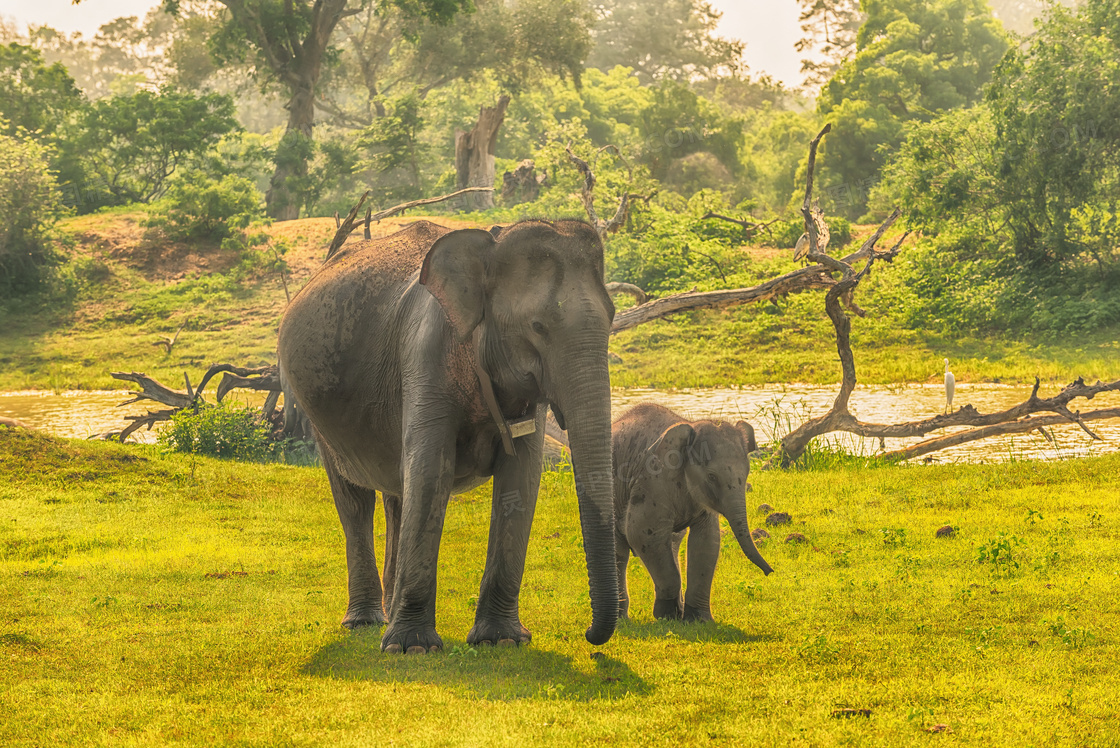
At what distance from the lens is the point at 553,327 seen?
6238 millimetres

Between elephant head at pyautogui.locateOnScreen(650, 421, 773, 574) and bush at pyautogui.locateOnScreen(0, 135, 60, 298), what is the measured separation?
88.6 ft

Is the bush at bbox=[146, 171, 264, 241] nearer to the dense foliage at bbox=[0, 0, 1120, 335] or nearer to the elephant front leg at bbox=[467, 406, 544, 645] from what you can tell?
the dense foliage at bbox=[0, 0, 1120, 335]

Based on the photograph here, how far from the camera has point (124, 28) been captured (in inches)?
2483

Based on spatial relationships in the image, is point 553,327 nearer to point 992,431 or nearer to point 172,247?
point 992,431

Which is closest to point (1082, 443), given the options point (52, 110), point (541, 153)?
point (541, 153)

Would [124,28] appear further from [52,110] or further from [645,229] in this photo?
[645,229]

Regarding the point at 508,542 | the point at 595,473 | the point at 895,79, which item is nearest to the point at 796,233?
the point at 895,79

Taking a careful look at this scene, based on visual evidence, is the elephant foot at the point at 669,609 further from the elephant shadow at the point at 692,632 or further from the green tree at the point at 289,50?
the green tree at the point at 289,50

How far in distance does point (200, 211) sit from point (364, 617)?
2842cm

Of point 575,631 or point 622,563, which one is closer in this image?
point 575,631

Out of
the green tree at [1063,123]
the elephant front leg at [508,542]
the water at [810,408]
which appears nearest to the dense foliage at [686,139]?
the green tree at [1063,123]

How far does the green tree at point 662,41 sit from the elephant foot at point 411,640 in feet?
209

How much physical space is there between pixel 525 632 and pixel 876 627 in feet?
8.11

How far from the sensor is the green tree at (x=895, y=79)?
39875mm
